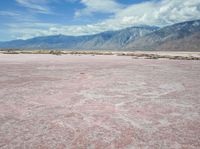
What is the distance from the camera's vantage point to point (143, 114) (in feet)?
30.4

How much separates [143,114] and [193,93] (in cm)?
515

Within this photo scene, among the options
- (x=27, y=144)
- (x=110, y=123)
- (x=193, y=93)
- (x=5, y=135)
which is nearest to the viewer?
(x=27, y=144)

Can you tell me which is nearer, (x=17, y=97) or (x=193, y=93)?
(x=17, y=97)

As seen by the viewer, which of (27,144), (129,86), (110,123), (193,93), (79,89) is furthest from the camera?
(129,86)

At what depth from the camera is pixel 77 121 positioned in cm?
840

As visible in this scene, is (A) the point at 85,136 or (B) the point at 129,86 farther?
(B) the point at 129,86

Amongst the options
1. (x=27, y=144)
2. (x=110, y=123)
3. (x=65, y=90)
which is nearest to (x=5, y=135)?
(x=27, y=144)

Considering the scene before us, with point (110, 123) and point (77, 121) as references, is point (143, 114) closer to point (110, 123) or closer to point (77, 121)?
point (110, 123)

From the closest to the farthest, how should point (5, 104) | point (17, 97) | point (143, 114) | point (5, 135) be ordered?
point (5, 135)
point (143, 114)
point (5, 104)
point (17, 97)

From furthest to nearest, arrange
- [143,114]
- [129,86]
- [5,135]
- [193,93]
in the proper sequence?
1. [129,86]
2. [193,93]
3. [143,114]
4. [5,135]

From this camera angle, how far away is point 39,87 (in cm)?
1473

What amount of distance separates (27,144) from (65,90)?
7.41m

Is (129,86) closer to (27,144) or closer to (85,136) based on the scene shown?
(85,136)

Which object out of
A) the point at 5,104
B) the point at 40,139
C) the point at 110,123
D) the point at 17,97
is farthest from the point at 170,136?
the point at 17,97
